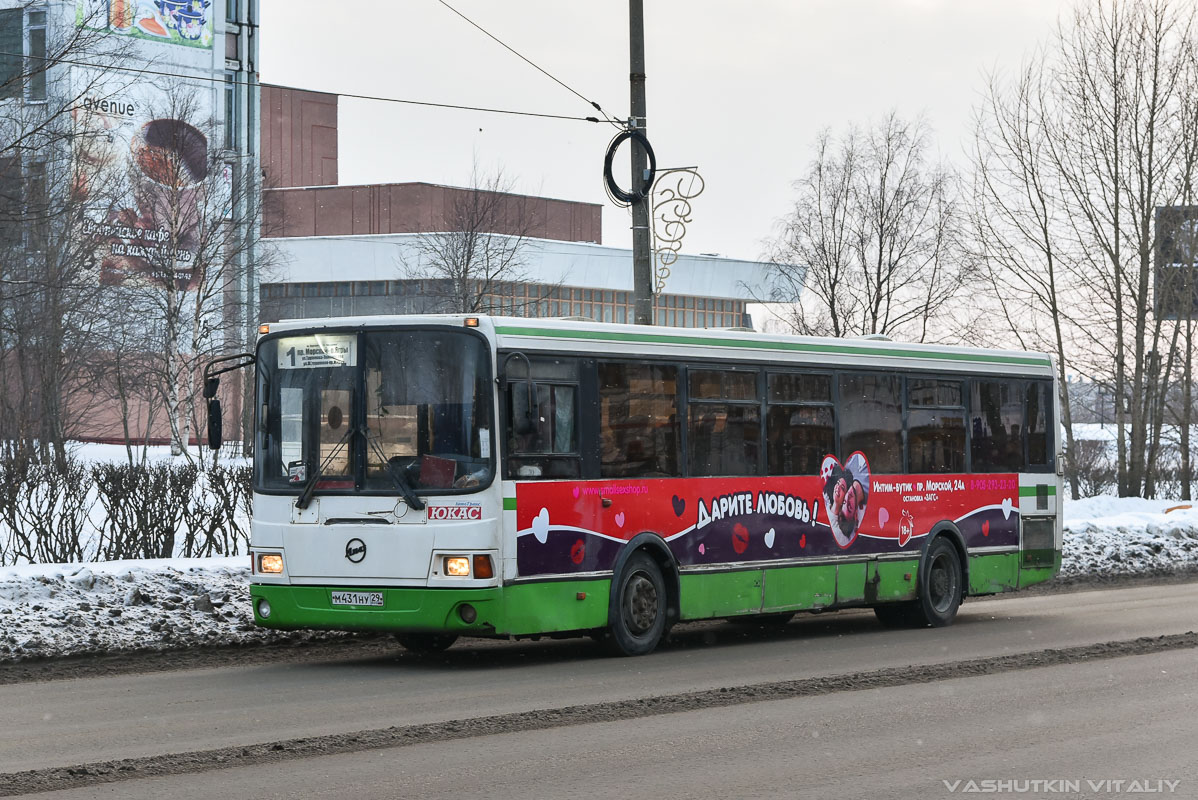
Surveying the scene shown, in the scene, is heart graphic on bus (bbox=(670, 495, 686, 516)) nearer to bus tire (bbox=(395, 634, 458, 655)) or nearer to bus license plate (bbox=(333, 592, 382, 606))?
bus tire (bbox=(395, 634, 458, 655))

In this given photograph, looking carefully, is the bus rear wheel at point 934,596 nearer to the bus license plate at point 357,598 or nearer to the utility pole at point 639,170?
the utility pole at point 639,170

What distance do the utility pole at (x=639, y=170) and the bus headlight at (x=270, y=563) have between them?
7.62m

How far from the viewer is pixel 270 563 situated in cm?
1323

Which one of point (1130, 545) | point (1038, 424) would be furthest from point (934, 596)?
point (1130, 545)

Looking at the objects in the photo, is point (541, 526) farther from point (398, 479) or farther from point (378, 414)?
point (378, 414)

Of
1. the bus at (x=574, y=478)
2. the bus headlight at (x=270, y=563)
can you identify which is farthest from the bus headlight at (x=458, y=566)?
the bus headlight at (x=270, y=563)

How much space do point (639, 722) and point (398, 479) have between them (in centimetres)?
358

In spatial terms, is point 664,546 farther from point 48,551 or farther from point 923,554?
point 48,551

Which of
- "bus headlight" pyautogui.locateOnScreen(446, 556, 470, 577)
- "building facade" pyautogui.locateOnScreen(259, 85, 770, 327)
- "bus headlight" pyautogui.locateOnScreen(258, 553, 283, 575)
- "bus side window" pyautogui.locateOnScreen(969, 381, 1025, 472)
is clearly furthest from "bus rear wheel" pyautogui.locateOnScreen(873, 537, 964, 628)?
"building facade" pyautogui.locateOnScreen(259, 85, 770, 327)

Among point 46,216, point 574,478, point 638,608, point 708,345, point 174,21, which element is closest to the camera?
point 574,478

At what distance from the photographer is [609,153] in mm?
20875

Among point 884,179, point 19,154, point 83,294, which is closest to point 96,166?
point 83,294

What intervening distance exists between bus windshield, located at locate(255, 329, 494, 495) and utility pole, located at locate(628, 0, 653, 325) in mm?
7178

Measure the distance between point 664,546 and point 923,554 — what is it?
3989 mm
